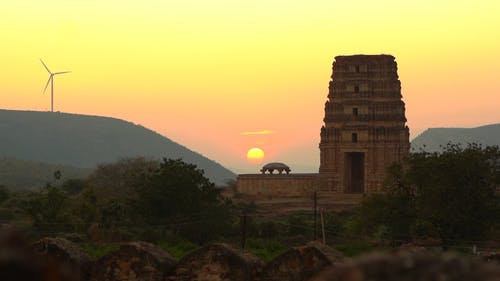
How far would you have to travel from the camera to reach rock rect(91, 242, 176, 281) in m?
17.0

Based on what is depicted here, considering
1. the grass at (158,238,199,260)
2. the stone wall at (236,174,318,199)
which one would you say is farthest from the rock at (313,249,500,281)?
the stone wall at (236,174,318,199)

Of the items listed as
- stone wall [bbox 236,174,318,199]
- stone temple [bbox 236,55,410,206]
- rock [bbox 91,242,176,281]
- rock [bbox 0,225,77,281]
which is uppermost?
stone temple [bbox 236,55,410,206]

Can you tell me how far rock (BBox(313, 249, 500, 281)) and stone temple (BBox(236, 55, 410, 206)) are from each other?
7772cm

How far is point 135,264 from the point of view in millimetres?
17203

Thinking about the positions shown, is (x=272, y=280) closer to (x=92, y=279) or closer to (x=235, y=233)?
(x=92, y=279)

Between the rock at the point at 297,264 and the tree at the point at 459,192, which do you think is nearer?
the rock at the point at 297,264

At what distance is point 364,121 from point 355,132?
1228 mm

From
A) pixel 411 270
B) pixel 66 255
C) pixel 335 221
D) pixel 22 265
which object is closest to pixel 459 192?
pixel 335 221

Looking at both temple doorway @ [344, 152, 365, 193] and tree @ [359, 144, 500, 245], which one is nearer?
tree @ [359, 144, 500, 245]

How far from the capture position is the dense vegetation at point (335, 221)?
1748 inches

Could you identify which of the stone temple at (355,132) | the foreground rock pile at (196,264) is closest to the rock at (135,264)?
the foreground rock pile at (196,264)

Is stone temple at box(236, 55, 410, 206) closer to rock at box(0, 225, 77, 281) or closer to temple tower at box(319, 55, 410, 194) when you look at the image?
temple tower at box(319, 55, 410, 194)

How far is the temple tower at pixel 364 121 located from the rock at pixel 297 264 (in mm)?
66119

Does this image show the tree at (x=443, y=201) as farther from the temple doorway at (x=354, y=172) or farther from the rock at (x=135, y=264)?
the temple doorway at (x=354, y=172)
